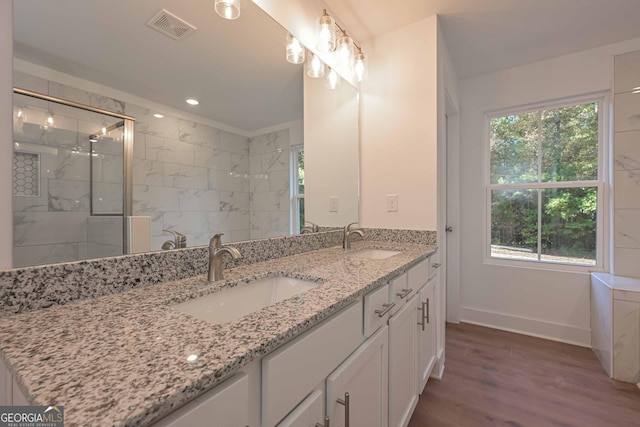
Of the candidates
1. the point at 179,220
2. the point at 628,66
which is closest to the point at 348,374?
the point at 179,220

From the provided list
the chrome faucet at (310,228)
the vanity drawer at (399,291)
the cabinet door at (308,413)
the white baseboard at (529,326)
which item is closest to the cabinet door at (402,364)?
the vanity drawer at (399,291)

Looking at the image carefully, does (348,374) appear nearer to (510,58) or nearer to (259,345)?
(259,345)

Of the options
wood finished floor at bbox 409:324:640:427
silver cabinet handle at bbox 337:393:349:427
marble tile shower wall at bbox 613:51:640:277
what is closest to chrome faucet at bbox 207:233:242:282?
silver cabinet handle at bbox 337:393:349:427

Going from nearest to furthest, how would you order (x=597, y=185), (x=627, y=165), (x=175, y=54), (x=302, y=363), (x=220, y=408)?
(x=220, y=408) < (x=302, y=363) < (x=175, y=54) < (x=627, y=165) < (x=597, y=185)

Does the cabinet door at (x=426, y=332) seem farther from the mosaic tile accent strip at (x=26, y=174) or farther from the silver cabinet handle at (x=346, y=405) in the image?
the mosaic tile accent strip at (x=26, y=174)

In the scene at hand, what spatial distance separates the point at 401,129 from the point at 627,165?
1.76 meters

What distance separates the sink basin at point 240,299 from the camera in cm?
84

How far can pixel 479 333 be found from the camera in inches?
98.4

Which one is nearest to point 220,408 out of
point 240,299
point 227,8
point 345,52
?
point 240,299

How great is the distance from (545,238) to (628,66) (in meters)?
1.43

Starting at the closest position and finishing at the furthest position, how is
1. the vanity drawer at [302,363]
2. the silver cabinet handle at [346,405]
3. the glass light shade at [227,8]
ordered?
the vanity drawer at [302,363] → the silver cabinet handle at [346,405] → the glass light shade at [227,8]

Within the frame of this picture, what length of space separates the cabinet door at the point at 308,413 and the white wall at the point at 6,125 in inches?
30.0

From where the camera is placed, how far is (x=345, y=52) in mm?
1843

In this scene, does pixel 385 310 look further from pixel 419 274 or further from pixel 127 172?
pixel 127 172
